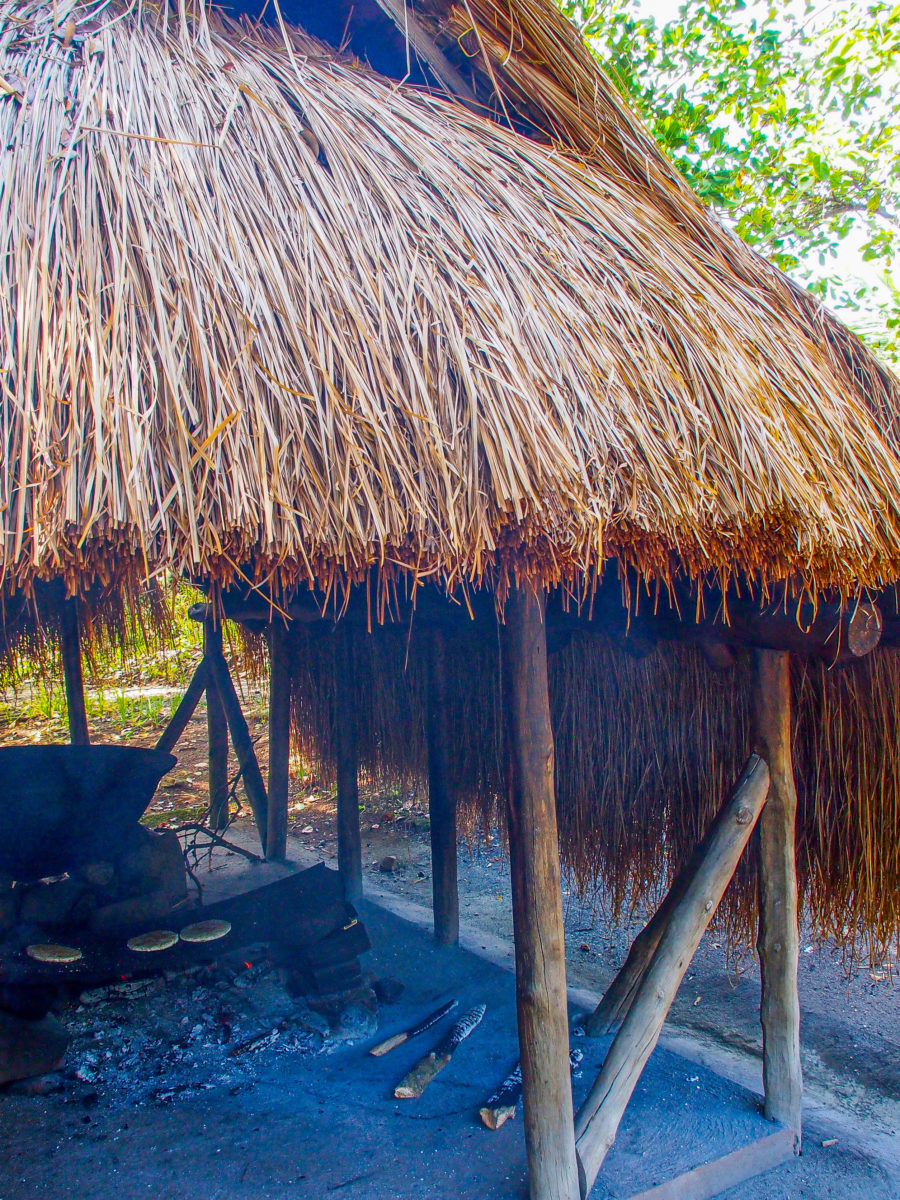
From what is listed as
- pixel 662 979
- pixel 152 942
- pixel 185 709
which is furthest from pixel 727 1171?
pixel 185 709

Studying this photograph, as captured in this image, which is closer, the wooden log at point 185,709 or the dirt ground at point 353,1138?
the dirt ground at point 353,1138

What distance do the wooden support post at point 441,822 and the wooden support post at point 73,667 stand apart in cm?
215

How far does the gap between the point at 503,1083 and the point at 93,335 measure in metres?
2.40

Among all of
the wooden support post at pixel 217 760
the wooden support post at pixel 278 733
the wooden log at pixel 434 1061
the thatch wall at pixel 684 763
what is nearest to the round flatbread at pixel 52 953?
the wooden log at pixel 434 1061

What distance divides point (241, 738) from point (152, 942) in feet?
5.87

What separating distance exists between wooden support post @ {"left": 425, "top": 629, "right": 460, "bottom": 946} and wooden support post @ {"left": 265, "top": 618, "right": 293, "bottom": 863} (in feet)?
4.03

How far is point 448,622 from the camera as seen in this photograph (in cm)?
326

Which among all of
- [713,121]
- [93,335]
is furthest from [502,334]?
[713,121]

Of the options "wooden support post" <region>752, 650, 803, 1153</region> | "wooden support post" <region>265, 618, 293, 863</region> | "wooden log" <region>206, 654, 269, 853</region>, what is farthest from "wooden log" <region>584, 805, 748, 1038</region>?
"wooden log" <region>206, 654, 269, 853</region>

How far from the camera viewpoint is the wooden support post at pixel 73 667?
14.1ft

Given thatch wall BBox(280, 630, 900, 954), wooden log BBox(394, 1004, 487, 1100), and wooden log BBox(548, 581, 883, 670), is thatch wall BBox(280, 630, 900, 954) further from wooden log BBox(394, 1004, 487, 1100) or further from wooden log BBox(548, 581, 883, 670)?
wooden log BBox(394, 1004, 487, 1100)

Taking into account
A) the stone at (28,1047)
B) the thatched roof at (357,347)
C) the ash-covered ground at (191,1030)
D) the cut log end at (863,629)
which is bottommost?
the ash-covered ground at (191,1030)

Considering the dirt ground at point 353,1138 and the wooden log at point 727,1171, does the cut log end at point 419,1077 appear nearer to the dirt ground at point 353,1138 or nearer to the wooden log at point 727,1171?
the dirt ground at point 353,1138

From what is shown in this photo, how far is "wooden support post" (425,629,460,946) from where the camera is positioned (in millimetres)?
3396
